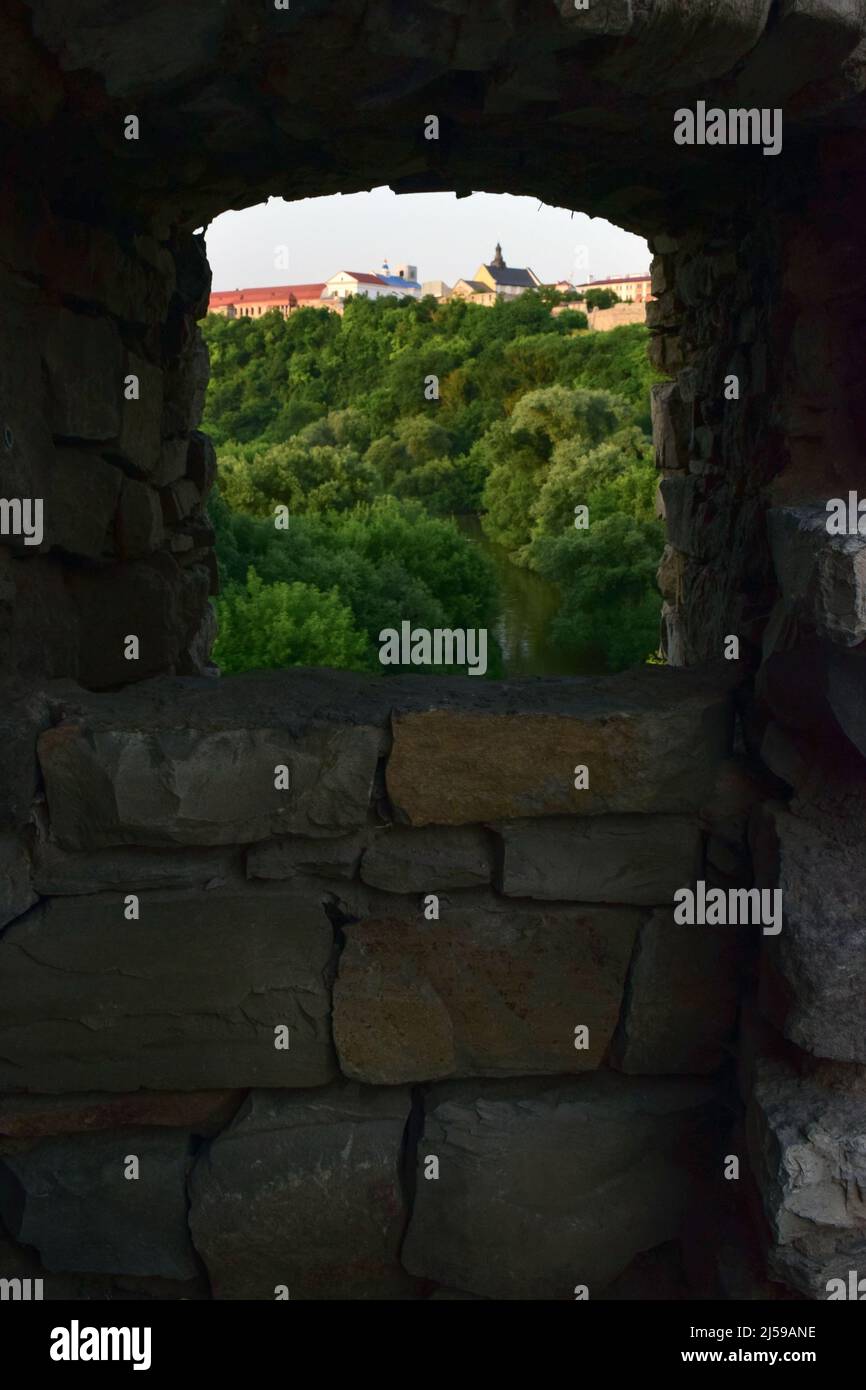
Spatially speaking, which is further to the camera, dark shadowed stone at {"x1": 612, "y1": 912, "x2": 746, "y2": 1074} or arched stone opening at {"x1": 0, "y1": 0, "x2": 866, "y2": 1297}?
dark shadowed stone at {"x1": 612, "y1": 912, "x2": 746, "y2": 1074}

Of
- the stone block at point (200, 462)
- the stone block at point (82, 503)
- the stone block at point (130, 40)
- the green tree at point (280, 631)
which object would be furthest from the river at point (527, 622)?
the stone block at point (130, 40)

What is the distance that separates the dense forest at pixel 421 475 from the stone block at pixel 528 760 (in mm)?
2467

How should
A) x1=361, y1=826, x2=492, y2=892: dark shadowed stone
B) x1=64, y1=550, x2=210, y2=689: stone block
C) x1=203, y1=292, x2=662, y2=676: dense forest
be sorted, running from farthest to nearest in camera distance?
1. x1=203, y1=292, x2=662, y2=676: dense forest
2. x1=64, y1=550, x2=210, y2=689: stone block
3. x1=361, y1=826, x2=492, y2=892: dark shadowed stone

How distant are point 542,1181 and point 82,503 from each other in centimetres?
191

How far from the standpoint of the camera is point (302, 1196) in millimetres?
A: 2654

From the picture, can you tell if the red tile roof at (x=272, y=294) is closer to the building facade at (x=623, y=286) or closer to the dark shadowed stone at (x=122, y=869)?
the building facade at (x=623, y=286)

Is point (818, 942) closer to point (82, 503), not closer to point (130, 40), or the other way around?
point (82, 503)

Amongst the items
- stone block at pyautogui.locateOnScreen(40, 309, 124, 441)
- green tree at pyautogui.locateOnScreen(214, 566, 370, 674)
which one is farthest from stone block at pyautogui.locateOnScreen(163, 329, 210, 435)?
green tree at pyautogui.locateOnScreen(214, 566, 370, 674)

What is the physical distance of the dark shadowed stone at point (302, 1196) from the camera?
8.68ft

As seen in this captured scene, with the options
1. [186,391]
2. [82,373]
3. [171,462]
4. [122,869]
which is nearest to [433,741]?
[122,869]

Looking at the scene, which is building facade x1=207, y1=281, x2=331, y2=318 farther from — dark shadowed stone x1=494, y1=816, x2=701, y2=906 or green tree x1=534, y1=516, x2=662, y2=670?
dark shadowed stone x1=494, y1=816, x2=701, y2=906

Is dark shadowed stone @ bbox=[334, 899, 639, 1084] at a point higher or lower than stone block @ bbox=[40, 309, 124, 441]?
lower

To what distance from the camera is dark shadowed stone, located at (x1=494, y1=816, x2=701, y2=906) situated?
261cm

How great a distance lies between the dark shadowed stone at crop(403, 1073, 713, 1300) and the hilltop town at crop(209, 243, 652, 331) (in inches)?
893
